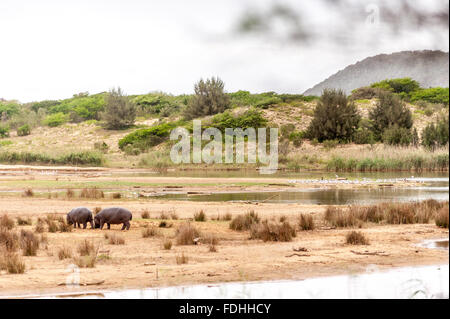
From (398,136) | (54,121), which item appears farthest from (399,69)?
(54,121)

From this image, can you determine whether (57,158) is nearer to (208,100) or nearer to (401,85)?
(208,100)

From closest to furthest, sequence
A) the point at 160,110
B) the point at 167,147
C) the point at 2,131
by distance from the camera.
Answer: the point at 167,147, the point at 2,131, the point at 160,110

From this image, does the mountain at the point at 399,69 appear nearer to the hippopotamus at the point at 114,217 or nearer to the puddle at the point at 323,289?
the puddle at the point at 323,289

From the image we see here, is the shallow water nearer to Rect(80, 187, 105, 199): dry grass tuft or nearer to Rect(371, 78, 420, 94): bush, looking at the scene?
Rect(80, 187, 105, 199): dry grass tuft

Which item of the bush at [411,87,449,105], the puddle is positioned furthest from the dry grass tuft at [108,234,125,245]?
the bush at [411,87,449,105]

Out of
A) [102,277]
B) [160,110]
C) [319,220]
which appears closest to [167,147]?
[160,110]

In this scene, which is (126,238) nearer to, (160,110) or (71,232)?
(71,232)

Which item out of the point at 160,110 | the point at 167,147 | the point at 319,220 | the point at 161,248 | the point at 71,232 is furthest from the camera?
the point at 160,110
